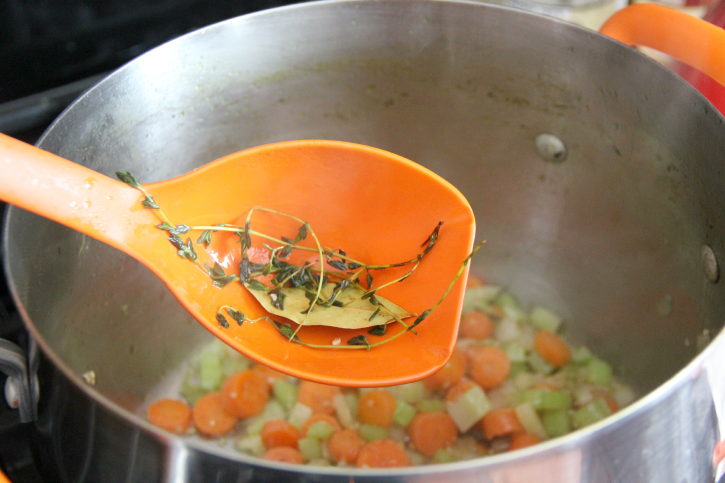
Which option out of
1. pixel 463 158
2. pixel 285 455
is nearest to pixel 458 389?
pixel 285 455

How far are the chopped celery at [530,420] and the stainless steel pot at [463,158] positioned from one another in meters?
0.20

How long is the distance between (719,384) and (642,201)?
491 millimetres

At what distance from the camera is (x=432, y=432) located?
1.04 m

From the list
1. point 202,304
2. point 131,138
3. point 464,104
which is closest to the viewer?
point 202,304

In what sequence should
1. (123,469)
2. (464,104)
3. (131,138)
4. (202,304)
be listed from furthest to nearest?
(464,104), (131,138), (202,304), (123,469)

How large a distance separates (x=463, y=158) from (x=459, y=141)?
0.13ft

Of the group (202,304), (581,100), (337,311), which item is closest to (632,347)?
(581,100)

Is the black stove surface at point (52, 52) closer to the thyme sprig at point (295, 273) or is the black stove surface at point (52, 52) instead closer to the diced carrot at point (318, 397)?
the thyme sprig at point (295, 273)

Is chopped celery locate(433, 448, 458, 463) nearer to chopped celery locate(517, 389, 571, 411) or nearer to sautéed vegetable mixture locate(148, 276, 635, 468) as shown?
sautéed vegetable mixture locate(148, 276, 635, 468)

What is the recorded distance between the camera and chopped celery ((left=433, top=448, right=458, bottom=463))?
3.34ft

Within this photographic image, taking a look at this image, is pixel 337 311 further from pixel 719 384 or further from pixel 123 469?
pixel 719 384

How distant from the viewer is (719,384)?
0.55 metres

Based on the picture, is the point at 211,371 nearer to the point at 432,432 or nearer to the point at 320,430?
the point at 320,430

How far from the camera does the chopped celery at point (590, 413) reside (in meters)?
1.06
